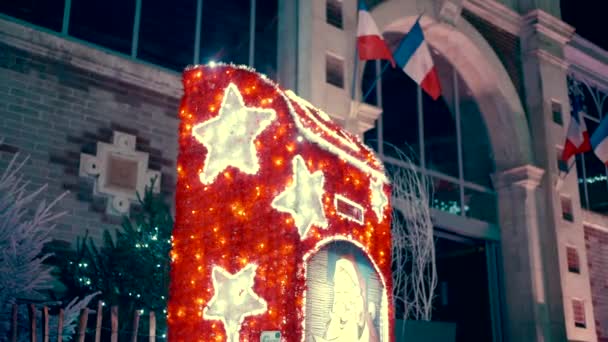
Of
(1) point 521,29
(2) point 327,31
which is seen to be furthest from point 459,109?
(2) point 327,31

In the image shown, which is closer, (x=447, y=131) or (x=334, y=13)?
(x=334, y=13)

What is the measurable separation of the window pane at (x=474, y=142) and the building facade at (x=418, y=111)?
28mm

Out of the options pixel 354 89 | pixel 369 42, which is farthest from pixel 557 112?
pixel 369 42

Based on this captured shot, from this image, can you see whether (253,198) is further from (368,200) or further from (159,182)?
(159,182)

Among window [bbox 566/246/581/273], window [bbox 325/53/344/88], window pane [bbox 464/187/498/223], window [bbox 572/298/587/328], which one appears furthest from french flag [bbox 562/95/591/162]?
window [bbox 325/53/344/88]

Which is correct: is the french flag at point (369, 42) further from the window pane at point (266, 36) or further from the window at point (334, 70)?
the window pane at point (266, 36)

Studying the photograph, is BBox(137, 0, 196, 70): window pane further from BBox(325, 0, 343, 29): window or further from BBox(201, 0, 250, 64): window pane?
BBox(325, 0, 343, 29): window

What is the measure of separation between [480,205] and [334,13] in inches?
194

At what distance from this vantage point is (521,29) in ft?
42.5

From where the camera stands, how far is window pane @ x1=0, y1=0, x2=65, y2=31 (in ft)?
23.6

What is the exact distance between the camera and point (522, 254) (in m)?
11.6

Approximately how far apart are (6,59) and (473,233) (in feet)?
26.0

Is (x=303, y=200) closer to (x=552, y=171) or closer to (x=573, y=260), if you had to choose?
(x=552, y=171)

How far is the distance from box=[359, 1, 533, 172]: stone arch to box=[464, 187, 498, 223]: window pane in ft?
1.81
